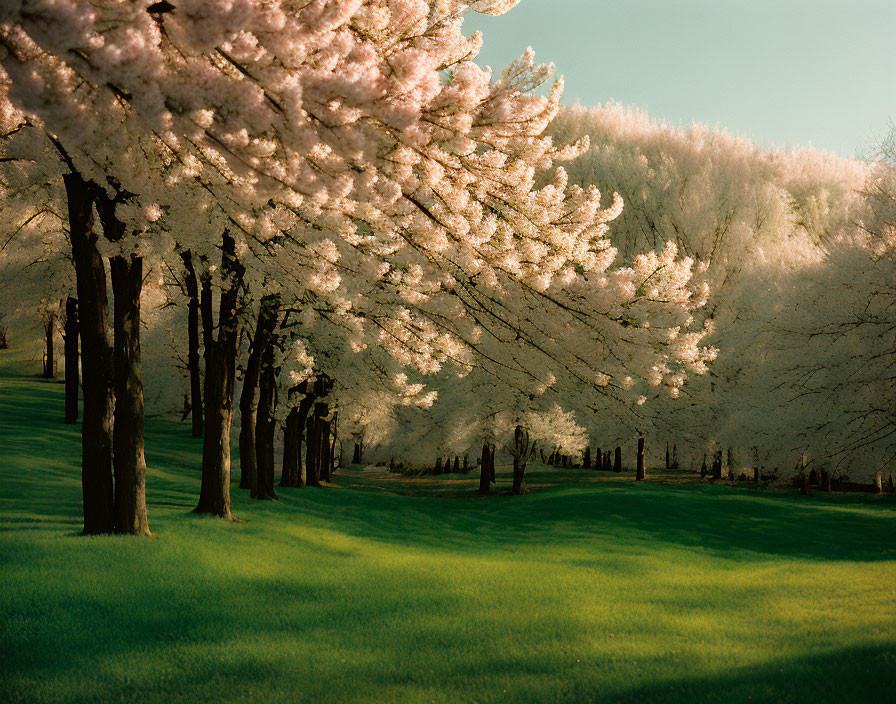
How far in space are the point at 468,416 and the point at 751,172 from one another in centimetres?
2798

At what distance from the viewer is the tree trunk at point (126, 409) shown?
9914 mm

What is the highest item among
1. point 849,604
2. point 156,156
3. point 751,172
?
point 751,172

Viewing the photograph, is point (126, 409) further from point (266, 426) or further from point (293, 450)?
point (293, 450)

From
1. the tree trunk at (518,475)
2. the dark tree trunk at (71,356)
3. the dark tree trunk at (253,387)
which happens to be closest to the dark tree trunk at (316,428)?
the dark tree trunk at (253,387)

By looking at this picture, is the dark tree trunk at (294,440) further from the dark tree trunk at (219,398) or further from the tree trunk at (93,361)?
the tree trunk at (93,361)

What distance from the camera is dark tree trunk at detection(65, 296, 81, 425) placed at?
2702cm

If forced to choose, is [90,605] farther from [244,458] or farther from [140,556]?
[244,458]

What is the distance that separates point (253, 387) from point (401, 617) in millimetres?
11330

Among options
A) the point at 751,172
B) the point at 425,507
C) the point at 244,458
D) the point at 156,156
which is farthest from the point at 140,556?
the point at 751,172

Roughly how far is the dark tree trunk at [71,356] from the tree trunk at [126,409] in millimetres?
19594

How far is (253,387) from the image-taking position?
17594 mm

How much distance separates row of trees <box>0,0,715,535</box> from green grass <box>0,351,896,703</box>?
2.33 m

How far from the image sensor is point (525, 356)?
638 centimetres

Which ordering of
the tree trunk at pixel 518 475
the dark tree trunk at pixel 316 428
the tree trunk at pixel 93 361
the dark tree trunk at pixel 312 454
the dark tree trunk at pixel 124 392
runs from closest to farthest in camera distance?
the tree trunk at pixel 93 361, the dark tree trunk at pixel 124 392, the dark tree trunk at pixel 316 428, the dark tree trunk at pixel 312 454, the tree trunk at pixel 518 475
